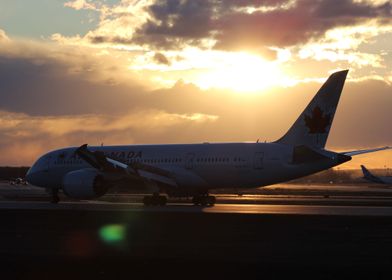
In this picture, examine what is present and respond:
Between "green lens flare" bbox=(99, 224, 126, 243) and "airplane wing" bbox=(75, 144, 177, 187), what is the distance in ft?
61.1

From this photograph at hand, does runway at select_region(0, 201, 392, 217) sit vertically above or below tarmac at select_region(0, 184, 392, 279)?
above

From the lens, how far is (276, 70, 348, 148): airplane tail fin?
152 ft

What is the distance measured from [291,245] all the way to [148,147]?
33.2 metres

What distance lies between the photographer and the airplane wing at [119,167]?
153 ft

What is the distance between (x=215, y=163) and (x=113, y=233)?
23.5 metres

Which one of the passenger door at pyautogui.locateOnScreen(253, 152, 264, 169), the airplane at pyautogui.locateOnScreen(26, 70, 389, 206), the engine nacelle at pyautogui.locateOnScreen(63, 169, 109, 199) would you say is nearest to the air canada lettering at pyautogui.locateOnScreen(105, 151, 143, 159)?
the airplane at pyautogui.locateOnScreen(26, 70, 389, 206)

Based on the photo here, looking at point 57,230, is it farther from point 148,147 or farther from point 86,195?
point 148,147

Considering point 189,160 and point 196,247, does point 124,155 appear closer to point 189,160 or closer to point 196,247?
point 189,160

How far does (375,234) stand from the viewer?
24516 millimetres

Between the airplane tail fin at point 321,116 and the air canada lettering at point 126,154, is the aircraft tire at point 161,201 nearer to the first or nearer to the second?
the air canada lettering at point 126,154

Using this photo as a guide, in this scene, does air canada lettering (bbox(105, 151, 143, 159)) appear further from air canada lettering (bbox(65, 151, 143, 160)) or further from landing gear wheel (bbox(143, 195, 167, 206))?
landing gear wheel (bbox(143, 195, 167, 206))

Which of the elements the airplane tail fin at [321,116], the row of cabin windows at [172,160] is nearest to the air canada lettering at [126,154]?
the row of cabin windows at [172,160]

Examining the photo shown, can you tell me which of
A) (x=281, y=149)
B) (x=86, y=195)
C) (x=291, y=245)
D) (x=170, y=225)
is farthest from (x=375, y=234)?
(x=86, y=195)

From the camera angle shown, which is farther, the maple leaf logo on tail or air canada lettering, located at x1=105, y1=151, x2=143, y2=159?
air canada lettering, located at x1=105, y1=151, x2=143, y2=159
